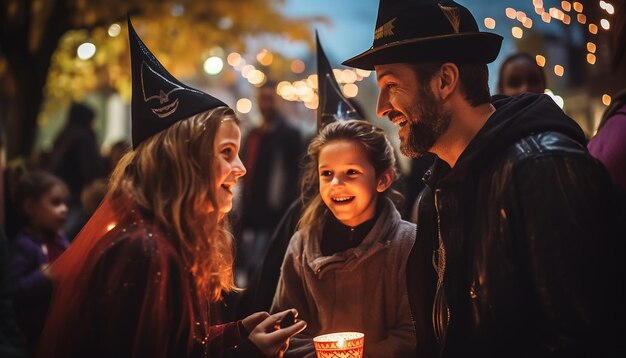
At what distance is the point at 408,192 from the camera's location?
5148 mm

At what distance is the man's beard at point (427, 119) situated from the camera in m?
3.18

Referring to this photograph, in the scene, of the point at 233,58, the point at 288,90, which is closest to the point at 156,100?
the point at 288,90

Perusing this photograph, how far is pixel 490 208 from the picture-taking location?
2.86m

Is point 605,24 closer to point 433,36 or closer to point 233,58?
point 433,36

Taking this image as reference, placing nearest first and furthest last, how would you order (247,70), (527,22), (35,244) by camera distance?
(527,22) < (35,244) < (247,70)

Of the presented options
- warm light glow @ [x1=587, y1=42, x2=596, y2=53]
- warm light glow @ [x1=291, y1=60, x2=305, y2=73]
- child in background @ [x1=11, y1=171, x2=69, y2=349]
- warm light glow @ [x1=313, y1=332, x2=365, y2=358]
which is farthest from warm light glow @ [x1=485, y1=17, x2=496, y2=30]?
warm light glow @ [x1=291, y1=60, x2=305, y2=73]

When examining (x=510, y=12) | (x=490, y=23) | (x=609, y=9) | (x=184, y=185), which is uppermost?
(x=510, y=12)

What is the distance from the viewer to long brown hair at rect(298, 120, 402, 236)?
12.9 feet

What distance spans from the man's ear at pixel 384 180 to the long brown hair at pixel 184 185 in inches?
37.6

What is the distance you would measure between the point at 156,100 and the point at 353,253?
1253 millimetres

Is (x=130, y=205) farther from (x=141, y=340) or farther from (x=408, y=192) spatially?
(x=408, y=192)

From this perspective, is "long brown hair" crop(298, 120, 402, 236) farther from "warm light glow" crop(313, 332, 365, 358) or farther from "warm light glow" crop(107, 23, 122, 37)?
"warm light glow" crop(107, 23, 122, 37)

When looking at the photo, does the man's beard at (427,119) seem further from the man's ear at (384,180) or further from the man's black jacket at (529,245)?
the man's ear at (384,180)

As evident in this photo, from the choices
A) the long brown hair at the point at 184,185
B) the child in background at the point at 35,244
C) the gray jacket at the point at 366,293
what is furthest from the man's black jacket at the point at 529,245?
the child in background at the point at 35,244
